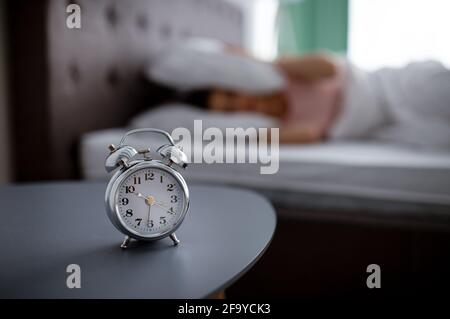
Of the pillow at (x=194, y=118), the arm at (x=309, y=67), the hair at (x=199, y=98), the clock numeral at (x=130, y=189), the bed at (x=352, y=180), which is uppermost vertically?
the arm at (x=309, y=67)

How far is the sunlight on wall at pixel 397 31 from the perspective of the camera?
207cm

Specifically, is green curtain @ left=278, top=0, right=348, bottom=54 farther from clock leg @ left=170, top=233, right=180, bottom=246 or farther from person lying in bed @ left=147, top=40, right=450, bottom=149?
clock leg @ left=170, top=233, right=180, bottom=246

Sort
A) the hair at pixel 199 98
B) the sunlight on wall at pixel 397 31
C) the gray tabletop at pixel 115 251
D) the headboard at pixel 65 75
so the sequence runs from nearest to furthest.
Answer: the gray tabletop at pixel 115 251 < the headboard at pixel 65 75 < the hair at pixel 199 98 < the sunlight on wall at pixel 397 31

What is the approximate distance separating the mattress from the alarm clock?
633 millimetres

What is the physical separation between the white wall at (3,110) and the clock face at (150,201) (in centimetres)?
97

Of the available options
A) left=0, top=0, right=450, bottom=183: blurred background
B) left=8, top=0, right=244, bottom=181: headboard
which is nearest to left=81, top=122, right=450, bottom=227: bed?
left=8, top=0, right=244, bottom=181: headboard

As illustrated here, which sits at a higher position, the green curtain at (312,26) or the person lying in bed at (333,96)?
the green curtain at (312,26)

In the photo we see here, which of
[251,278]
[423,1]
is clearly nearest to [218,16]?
[423,1]

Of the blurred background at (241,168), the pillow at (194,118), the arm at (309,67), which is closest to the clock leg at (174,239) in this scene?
the blurred background at (241,168)

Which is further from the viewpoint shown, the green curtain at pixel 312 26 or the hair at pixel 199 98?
the green curtain at pixel 312 26

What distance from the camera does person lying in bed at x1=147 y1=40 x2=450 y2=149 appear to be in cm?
138

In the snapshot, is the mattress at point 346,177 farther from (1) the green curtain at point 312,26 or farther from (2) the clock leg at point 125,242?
(1) the green curtain at point 312,26

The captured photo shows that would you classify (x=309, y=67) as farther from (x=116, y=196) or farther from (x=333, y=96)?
(x=116, y=196)
